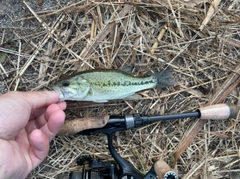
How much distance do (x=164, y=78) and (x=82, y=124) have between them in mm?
896

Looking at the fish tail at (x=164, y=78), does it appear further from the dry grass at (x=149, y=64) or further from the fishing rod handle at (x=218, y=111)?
the fishing rod handle at (x=218, y=111)

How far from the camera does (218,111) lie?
3.19m

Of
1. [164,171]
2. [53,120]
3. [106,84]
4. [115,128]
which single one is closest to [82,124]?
[115,128]

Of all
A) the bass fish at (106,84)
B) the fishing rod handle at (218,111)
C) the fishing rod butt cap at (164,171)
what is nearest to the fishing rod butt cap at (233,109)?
the fishing rod handle at (218,111)

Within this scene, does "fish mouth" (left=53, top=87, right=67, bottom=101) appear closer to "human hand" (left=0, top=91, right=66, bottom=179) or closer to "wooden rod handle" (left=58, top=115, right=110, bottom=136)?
"human hand" (left=0, top=91, right=66, bottom=179)

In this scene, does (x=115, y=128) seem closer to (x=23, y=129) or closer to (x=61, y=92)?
(x=61, y=92)

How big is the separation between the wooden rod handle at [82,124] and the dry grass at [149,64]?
25 cm

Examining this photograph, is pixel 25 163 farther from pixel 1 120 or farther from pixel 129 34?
pixel 129 34

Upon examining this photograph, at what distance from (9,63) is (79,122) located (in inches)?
36.5

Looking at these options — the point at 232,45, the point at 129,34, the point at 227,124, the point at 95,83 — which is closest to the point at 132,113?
the point at 95,83

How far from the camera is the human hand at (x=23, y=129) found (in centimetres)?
236

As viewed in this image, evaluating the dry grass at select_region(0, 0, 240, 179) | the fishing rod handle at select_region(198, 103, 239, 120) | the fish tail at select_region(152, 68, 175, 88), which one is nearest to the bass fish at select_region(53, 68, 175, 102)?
the fish tail at select_region(152, 68, 175, 88)

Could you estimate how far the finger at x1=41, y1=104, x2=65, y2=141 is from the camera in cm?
246

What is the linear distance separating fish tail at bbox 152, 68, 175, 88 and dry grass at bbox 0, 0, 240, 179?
12 centimetres
